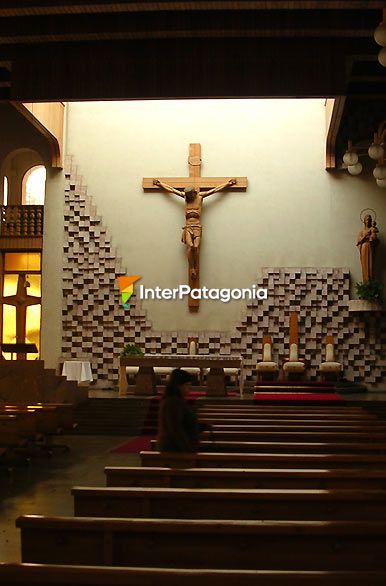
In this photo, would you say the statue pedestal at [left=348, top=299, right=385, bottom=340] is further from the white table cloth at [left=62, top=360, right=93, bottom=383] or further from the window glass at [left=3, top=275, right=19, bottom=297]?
the window glass at [left=3, top=275, right=19, bottom=297]

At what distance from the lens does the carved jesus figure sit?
12680 mm

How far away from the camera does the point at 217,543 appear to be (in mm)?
2689

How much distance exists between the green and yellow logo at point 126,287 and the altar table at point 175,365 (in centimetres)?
216

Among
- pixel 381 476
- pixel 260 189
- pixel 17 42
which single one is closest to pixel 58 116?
pixel 260 189

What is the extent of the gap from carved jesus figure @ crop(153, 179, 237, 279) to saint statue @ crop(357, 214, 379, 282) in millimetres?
2445

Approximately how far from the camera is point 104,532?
2691mm

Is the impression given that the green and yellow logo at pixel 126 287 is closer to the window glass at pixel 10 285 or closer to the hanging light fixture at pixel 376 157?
the window glass at pixel 10 285

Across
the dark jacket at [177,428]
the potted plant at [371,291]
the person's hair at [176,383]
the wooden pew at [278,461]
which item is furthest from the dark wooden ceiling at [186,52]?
the potted plant at [371,291]

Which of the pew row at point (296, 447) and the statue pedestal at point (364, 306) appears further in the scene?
the statue pedestal at point (364, 306)

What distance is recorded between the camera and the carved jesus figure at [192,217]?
12680 millimetres

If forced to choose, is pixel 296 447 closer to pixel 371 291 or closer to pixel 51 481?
pixel 51 481

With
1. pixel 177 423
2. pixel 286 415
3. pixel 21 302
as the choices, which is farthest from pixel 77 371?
pixel 177 423

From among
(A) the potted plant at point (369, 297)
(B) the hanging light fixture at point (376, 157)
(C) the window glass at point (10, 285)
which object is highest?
(B) the hanging light fixture at point (376, 157)

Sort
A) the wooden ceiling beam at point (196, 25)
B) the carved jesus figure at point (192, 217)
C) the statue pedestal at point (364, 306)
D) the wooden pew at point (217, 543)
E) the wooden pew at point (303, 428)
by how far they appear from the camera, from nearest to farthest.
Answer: the wooden pew at point (217, 543) < the wooden pew at point (303, 428) < the wooden ceiling beam at point (196, 25) < the statue pedestal at point (364, 306) < the carved jesus figure at point (192, 217)
